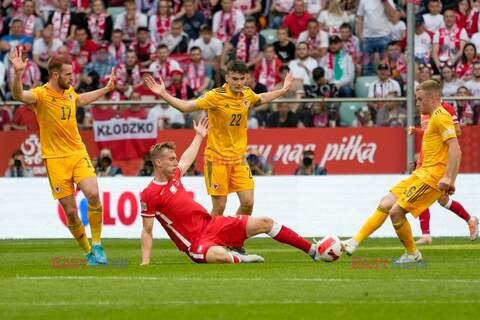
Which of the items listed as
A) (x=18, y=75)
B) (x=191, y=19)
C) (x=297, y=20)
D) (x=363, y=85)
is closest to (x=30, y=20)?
(x=191, y=19)

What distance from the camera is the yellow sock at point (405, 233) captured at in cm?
1394

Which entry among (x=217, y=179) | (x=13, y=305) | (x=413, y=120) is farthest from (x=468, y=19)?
(x=13, y=305)

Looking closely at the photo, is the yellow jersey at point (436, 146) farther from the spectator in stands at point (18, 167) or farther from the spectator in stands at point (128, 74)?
the spectator in stands at point (128, 74)

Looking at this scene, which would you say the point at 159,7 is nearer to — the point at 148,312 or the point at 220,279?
the point at 220,279

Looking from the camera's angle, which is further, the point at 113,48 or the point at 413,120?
the point at 113,48

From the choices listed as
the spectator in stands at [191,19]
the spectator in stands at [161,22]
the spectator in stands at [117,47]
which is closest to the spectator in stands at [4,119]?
the spectator in stands at [117,47]

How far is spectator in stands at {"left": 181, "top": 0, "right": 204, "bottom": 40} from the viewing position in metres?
27.0

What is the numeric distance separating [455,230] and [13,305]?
1360cm

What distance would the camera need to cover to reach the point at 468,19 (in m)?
25.5

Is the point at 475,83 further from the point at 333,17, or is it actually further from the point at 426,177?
the point at 426,177

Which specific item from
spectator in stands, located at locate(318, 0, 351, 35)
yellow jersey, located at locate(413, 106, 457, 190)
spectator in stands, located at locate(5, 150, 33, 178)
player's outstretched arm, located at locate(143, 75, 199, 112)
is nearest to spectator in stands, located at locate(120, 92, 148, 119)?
spectator in stands, located at locate(5, 150, 33, 178)

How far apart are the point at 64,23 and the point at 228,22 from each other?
3743 mm

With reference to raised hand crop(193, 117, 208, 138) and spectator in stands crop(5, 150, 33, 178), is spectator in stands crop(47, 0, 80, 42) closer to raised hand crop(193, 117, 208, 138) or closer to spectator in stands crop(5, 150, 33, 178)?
spectator in stands crop(5, 150, 33, 178)

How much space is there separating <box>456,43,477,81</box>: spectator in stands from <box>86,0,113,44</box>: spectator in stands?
25.7 feet
